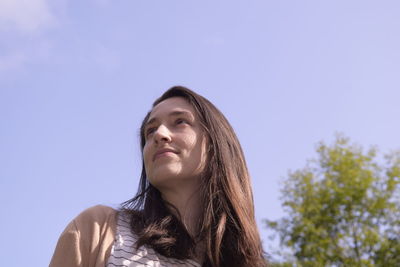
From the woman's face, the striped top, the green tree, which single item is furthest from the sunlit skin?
the green tree

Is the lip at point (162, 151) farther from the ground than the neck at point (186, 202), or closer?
farther from the ground

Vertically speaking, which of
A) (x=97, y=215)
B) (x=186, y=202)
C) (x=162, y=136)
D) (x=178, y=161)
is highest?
(x=162, y=136)

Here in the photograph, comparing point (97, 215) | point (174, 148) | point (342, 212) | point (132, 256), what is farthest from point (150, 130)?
point (342, 212)

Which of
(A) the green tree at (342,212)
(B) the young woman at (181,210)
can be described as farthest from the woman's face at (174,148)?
(A) the green tree at (342,212)

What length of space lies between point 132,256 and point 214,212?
523mm

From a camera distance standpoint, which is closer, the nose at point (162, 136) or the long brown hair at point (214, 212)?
the long brown hair at point (214, 212)

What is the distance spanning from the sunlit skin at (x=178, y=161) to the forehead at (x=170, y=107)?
23mm

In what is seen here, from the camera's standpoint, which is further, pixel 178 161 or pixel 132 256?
pixel 178 161

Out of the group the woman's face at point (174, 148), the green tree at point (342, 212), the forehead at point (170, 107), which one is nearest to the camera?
the woman's face at point (174, 148)

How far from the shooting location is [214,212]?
2.96 metres

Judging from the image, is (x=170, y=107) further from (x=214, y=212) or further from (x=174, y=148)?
(x=214, y=212)

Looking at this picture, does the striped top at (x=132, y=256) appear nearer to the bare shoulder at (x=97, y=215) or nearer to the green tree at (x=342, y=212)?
the bare shoulder at (x=97, y=215)

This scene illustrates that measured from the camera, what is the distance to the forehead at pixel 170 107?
3145 mm

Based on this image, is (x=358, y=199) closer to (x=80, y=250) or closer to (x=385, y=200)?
(x=385, y=200)
